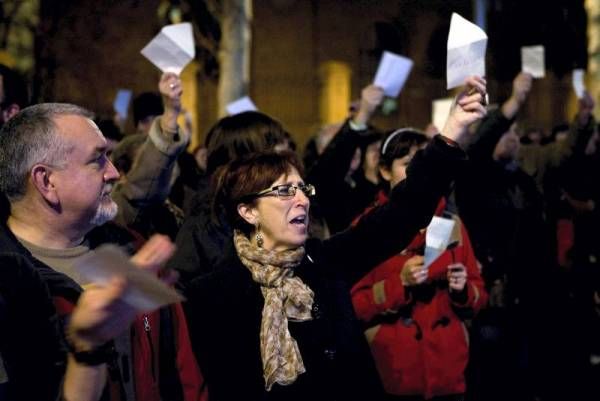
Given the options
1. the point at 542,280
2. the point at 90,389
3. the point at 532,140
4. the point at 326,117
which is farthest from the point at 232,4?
the point at 90,389

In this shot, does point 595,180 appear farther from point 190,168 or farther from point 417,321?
point 417,321

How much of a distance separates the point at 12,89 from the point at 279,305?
1.91 metres

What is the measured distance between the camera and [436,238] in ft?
14.5

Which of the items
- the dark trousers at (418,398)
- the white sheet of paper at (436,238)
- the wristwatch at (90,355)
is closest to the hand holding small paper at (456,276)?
the white sheet of paper at (436,238)

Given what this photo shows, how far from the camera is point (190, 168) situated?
21.7ft

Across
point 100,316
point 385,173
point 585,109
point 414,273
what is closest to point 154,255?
point 100,316

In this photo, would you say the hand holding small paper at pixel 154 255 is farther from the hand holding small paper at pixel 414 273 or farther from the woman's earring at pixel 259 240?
the hand holding small paper at pixel 414 273

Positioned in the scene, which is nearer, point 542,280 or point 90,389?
point 90,389

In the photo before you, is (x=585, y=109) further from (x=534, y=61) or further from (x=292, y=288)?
(x=292, y=288)

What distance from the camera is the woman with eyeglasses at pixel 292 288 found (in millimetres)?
3301

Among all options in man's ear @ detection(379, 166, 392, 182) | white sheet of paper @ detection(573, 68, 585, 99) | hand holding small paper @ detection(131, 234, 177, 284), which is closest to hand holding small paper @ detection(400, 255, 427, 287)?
man's ear @ detection(379, 166, 392, 182)

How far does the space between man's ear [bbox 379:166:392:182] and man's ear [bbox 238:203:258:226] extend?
148 cm

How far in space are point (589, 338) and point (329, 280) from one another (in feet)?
18.3

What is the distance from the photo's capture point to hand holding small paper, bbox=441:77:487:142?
11.0 feet
